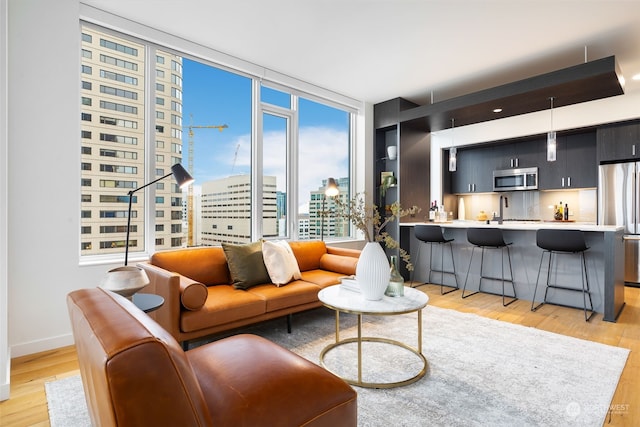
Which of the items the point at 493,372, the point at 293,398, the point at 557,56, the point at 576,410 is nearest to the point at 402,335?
the point at 493,372

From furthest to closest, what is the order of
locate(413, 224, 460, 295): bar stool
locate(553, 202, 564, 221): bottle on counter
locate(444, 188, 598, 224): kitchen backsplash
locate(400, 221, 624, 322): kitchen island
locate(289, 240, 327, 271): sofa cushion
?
locate(553, 202, 564, 221): bottle on counter, locate(444, 188, 598, 224): kitchen backsplash, locate(413, 224, 460, 295): bar stool, locate(289, 240, 327, 271): sofa cushion, locate(400, 221, 624, 322): kitchen island

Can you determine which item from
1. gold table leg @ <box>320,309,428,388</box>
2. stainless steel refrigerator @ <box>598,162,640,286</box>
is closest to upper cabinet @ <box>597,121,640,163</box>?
stainless steel refrigerator @ <box>598,162,640,286</box>

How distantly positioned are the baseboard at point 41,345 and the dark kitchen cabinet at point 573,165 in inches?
264

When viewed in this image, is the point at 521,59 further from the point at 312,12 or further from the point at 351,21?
the point at 312,12

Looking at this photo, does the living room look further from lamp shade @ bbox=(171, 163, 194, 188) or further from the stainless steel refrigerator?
the stainless steel refrigerator

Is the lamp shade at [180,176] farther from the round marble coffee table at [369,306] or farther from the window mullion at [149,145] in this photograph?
the round marble coffee table at [369,306]

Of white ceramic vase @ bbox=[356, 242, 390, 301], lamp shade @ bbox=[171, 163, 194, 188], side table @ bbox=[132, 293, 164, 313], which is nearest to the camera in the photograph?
side table @ bbox=[132, 293, 164, 313]

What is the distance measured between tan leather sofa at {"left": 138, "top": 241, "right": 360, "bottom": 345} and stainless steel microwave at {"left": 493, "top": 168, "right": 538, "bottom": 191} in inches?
153

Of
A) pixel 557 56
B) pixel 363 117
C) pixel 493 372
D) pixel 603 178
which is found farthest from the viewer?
pixel 363 117

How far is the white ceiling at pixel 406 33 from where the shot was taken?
114 inches

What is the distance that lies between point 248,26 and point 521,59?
3.03 meters

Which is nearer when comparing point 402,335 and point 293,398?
point 293,398

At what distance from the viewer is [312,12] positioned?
117 inches

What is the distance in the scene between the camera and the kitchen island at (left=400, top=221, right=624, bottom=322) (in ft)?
11.1
